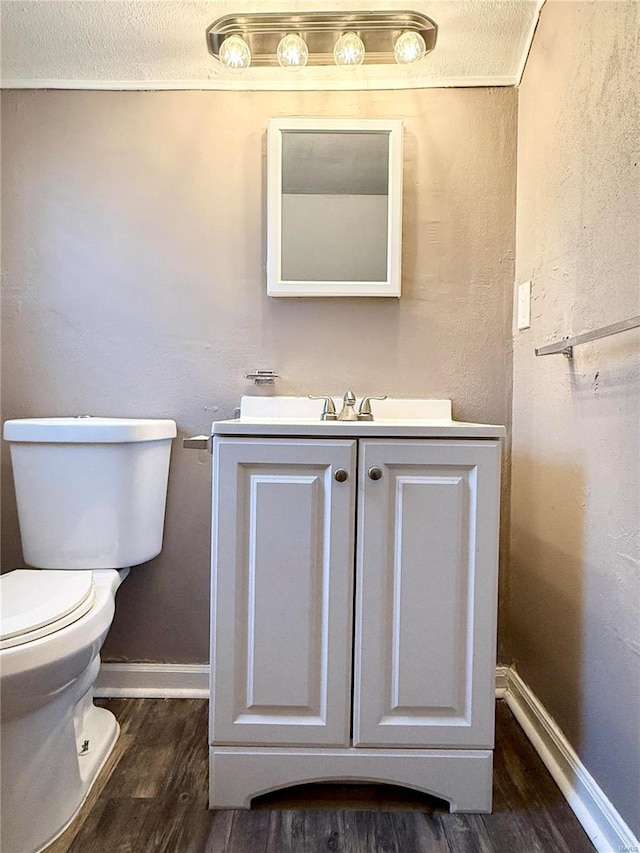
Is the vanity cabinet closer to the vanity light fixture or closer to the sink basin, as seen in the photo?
the sink basin

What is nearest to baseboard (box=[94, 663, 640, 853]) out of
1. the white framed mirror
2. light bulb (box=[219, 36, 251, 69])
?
the white framed mirror

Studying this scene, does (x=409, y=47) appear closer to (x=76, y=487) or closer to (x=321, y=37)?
(x=321, y=37)

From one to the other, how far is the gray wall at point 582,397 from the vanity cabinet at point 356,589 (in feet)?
Answer: 0.70

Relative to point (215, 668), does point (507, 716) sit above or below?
below

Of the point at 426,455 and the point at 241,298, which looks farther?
the point at 241,298

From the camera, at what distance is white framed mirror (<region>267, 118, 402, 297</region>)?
139 centimetres

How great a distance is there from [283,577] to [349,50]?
A: 1238 millimetres

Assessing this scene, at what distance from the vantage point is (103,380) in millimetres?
1460

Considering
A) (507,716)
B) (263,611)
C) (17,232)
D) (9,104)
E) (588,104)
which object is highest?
(9,104)

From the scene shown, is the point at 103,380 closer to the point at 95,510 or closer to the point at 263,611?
the point at 95,510

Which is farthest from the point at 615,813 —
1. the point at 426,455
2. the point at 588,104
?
the point at 588,104

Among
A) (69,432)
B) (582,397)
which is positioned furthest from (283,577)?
(582,397)

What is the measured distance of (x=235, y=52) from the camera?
1.26m

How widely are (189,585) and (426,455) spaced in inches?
33.4
